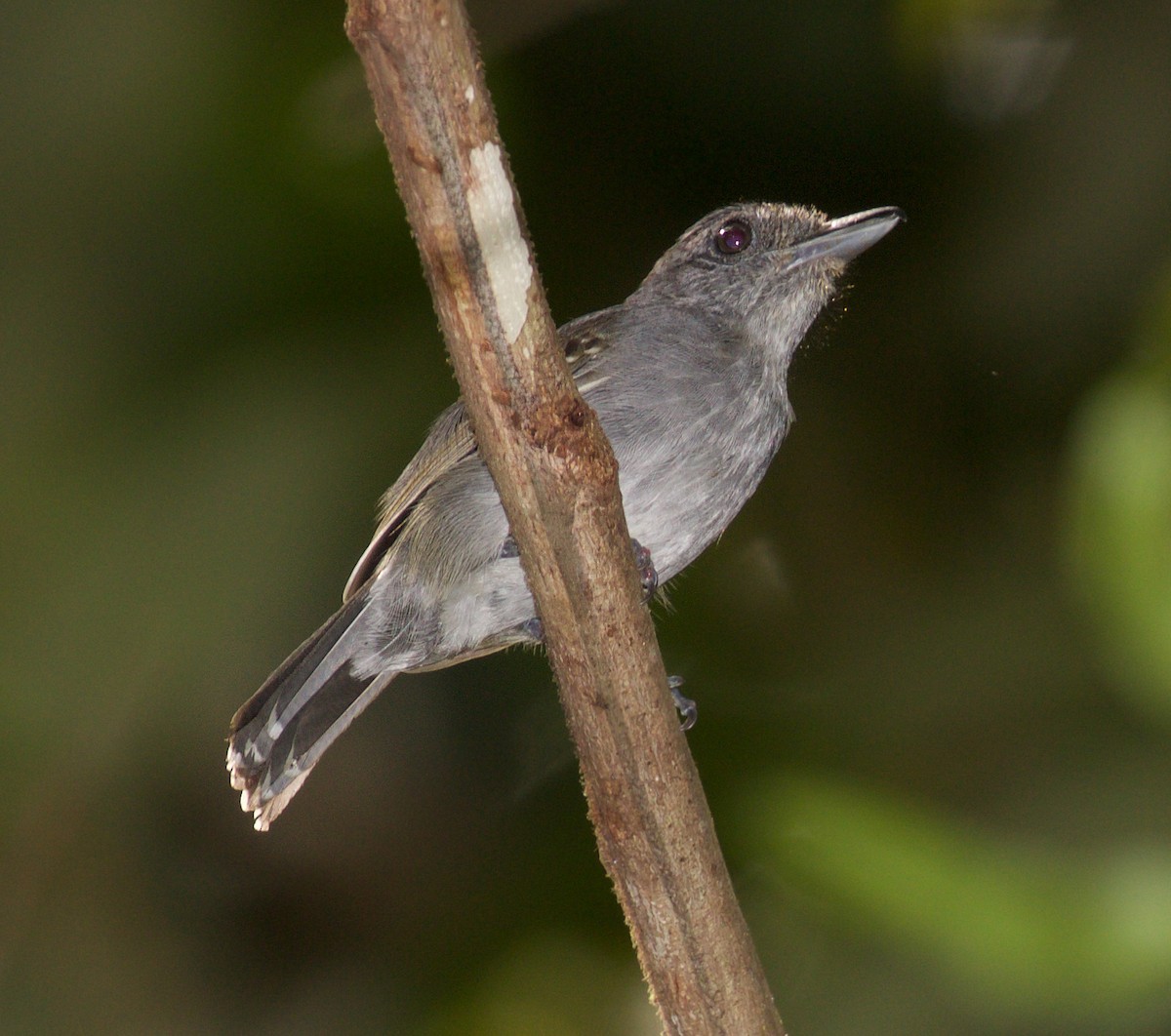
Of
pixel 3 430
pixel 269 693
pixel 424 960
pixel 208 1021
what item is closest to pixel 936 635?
pixel 424 960

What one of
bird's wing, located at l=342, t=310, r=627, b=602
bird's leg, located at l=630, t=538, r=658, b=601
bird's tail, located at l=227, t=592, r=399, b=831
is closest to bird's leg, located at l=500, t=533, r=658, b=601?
bird's leg, located at l=630, t=538, r=658, b=601

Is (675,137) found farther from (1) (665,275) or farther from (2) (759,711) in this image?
(2) (759,711)

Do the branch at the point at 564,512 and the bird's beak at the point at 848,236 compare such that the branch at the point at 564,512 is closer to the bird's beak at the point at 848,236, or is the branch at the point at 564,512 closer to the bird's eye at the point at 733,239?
the bird's beak at the point at 848,236

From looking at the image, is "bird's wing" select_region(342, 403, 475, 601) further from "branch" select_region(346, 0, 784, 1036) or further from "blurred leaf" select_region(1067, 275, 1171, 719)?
"blurred leaf" select_region(1067, 275, 1171, 719)

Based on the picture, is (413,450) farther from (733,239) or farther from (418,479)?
(733,239)

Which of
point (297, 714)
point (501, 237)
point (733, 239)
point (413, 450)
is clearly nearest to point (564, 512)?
point (501, 237)

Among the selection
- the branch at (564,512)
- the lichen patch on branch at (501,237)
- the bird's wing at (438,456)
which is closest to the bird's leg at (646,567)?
the bird's wing at (438,456)
